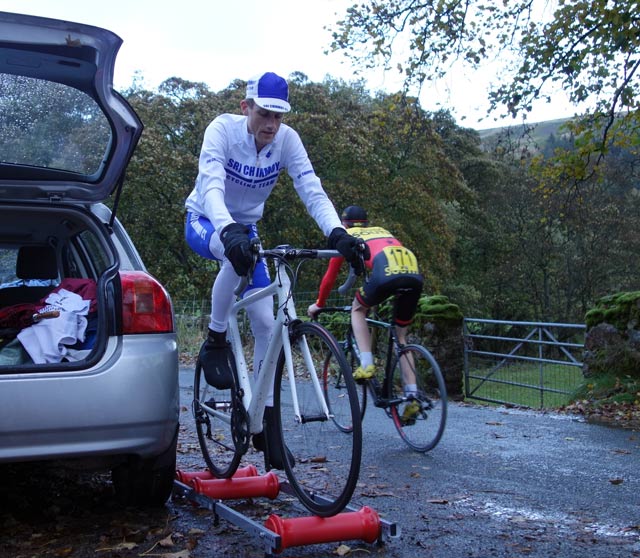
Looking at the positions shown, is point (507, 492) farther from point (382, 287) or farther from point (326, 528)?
point (382, 287)

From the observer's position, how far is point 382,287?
662 centimetres

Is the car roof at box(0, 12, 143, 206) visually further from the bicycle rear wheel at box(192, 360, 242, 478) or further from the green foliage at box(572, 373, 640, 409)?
the green foliage at box(572, 373, 640, 409)

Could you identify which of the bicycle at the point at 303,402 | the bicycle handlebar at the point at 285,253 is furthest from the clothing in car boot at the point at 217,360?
the bicycle handlebar at the point at 285,253

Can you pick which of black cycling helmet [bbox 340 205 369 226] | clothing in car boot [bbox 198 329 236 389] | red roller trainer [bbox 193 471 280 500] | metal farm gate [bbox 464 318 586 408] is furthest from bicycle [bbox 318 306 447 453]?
metal farm gate [bbox 464 318 586 408]

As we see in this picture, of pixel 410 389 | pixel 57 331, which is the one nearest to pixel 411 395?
pixel 410 389

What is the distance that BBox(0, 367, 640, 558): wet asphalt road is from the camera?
375cm

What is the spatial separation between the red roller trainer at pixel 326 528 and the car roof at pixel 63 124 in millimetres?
1973

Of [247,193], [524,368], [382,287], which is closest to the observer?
[247,193]

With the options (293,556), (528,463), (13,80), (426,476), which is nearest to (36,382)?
(293,556)

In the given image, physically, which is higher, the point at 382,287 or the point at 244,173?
the point at 244,173

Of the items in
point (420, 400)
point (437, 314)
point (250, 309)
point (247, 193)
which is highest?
point (247, 193)

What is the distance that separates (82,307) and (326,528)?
1.69 m

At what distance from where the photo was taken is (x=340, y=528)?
12.0 feet

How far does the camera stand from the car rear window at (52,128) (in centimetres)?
443
